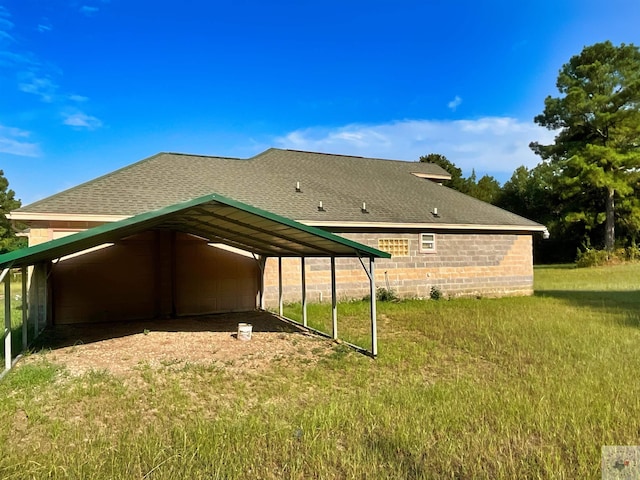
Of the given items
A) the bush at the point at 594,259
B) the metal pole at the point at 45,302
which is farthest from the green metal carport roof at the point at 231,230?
the bush at the point at 594,259

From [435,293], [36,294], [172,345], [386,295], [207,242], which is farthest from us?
[435,293]

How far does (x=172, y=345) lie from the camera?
8594 mm

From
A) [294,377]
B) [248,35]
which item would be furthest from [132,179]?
[294,377]

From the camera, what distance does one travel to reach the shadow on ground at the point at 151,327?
9375 mm

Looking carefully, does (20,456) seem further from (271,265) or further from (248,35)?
(248,35)

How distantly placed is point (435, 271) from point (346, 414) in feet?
40.3

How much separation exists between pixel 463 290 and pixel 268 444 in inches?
555

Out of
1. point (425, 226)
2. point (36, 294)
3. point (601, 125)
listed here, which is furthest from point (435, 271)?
point (601, 125)

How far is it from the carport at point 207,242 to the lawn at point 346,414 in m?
1.42

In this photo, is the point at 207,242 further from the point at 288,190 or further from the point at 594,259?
the point at 594,259

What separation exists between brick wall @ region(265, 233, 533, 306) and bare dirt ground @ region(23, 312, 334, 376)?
109 inches

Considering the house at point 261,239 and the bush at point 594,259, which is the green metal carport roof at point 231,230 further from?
the bush at point 594,259

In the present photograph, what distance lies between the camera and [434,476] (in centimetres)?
350

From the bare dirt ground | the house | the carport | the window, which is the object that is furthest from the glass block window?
the bare dirt ground
